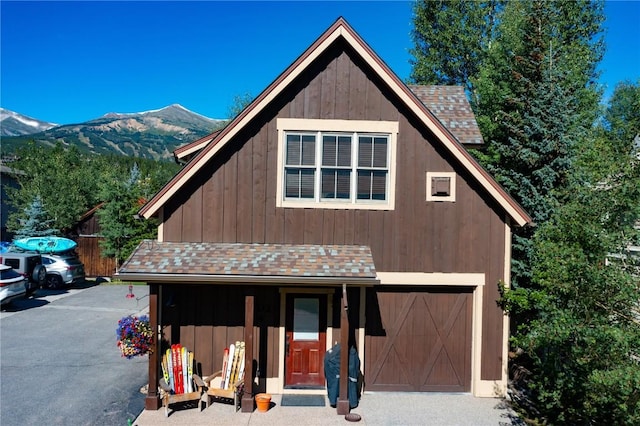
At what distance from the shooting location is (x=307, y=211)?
10859 mm

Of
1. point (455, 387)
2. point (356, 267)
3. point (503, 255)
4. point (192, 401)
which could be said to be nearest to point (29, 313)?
point (192, 401)

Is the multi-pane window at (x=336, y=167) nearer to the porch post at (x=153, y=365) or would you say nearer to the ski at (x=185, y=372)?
the porch post at (x=153, y=365)

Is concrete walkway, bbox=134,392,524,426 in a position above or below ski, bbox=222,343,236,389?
below

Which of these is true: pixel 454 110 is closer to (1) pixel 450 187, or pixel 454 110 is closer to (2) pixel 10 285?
(1) pixel 450 187

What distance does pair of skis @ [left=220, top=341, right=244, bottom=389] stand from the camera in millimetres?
10094

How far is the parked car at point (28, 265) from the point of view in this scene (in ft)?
71.2

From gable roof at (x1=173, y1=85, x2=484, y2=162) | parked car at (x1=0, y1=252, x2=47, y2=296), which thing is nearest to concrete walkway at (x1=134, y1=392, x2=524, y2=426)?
gable roof at (x1=173, y1=85, x2=484, y2=162)

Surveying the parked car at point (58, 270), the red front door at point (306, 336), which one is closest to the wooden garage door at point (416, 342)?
the red front door at point (306, 336)

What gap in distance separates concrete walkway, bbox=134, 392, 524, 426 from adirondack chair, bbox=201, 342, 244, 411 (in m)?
0.25

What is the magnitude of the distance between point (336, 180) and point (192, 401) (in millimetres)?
5934

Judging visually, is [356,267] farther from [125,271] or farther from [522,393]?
[522,393]

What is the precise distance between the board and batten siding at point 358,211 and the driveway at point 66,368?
3.89 meters

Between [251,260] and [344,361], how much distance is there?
116 inches

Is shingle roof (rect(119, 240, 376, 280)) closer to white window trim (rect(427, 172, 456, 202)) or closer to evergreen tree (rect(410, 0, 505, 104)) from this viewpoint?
white window trim (rect(427, 172, 456, 202))
